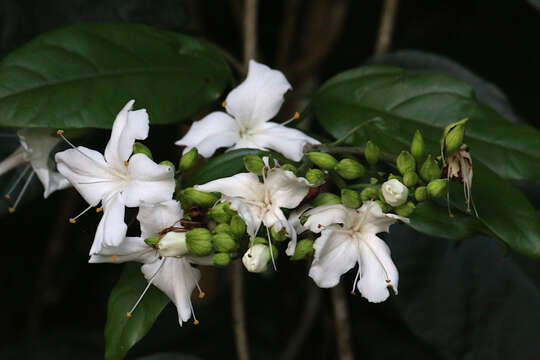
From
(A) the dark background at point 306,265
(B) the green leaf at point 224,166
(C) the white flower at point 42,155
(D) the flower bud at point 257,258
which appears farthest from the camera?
(A) the dark background at point 306,265

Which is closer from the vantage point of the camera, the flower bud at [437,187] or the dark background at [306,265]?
A: the flower bud at [437,187]

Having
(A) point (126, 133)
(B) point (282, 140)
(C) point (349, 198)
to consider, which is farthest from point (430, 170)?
(A) point (126, 133)

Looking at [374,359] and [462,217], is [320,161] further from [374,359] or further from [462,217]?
[374,359]

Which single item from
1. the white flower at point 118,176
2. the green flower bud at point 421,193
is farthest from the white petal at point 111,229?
the green flower bud at point 421,193

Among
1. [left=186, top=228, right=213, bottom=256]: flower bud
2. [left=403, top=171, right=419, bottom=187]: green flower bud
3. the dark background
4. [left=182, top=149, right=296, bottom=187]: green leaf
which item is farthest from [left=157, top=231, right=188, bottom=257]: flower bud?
the dark background

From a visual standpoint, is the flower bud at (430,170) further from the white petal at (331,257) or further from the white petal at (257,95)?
the white petal at (257,95)

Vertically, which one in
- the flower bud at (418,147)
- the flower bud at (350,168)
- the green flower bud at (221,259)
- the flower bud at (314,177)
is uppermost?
the flower bud at (418,147)

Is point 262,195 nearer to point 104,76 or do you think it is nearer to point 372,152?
point 372,152

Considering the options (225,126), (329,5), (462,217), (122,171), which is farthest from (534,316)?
(329,5)
